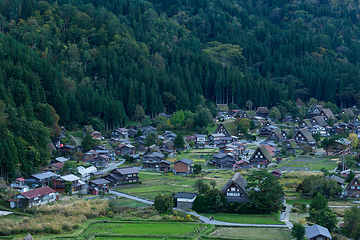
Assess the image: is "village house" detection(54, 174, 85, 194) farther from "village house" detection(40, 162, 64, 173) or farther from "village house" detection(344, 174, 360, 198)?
"village house" detection(344, 174, 360, 198)

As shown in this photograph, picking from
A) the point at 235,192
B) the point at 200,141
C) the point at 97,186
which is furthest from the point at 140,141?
the point at 235,192

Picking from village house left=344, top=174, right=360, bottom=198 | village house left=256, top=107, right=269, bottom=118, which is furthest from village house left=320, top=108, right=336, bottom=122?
village house left=344, top=174, right=360, bottom=198

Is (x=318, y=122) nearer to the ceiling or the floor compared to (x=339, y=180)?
nearer to the ceiling

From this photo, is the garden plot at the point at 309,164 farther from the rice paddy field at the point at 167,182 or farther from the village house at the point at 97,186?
the village house at the point at 97,186

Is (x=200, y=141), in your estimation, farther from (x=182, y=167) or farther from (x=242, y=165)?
(x=182, y=167)

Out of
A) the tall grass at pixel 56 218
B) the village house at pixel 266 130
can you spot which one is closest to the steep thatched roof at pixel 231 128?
the village house at pixel 266 130

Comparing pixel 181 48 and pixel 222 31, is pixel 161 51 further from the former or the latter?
pixel 222 31
